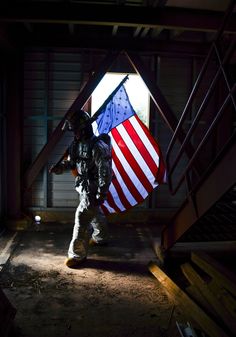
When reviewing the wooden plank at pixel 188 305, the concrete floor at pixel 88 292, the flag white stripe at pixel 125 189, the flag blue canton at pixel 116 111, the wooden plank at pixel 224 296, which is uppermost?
the flag blue canton at pixel 116 111

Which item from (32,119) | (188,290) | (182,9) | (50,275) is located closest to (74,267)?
(50,275)

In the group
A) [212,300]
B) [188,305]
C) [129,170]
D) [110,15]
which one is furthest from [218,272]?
[110,15]

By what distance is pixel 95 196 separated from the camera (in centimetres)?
529

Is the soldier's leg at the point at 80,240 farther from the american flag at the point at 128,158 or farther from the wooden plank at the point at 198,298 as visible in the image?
the wooden plank at the point at 198,298

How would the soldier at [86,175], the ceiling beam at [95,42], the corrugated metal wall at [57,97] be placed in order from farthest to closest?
1. the corrugated metal wall at [57,97]
2. the ceiling beam at [95,42]
3. the soldier at [86,175]

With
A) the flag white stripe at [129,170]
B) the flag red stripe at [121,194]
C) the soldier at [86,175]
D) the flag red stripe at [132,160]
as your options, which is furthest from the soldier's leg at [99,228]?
the flag red stripe at [132,160]

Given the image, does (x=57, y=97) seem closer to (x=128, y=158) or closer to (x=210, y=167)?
(x=128, y=158)

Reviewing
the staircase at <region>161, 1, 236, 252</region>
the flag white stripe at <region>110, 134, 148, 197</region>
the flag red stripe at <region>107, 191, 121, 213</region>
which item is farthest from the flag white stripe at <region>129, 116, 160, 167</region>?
the flag red stripe at <region>107, 191, 121, 213</region>

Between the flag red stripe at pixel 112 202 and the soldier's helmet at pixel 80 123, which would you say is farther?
the flag red stripe at pixel 112 202

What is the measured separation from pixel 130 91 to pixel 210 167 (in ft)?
13.1

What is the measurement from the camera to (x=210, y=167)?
149 inches

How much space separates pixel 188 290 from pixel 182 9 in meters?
3.88

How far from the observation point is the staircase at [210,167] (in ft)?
11.3

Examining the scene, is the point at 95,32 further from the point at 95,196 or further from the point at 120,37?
the point at 95,196
